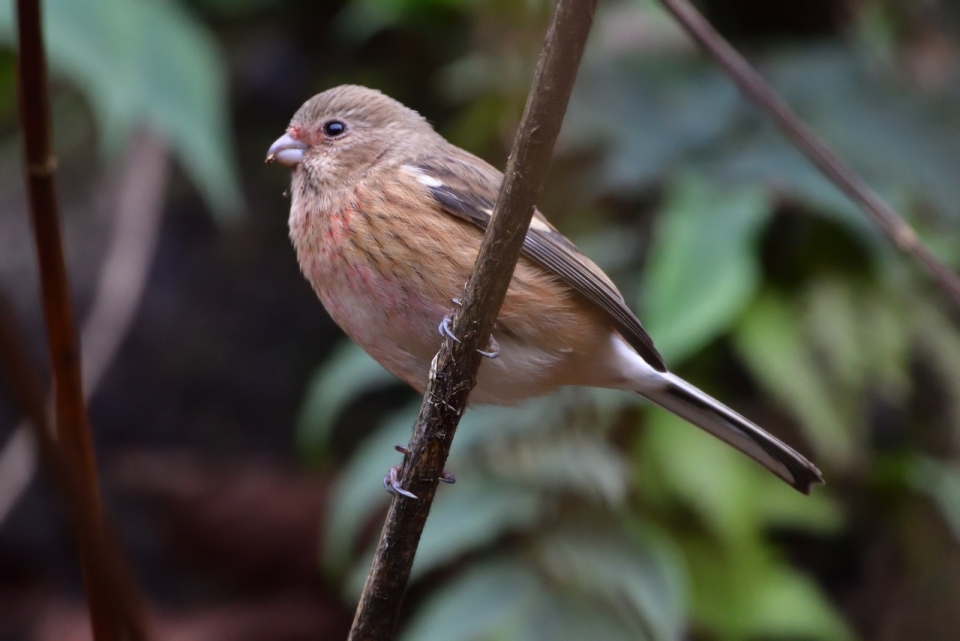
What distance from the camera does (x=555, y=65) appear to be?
3.87 ft

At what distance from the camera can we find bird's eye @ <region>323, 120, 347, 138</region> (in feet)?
8.30

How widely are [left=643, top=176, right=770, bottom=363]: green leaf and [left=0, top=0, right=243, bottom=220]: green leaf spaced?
6.92ft

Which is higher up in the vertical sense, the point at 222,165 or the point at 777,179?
the point at 777,179

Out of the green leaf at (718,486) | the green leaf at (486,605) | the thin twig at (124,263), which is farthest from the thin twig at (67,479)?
the thin twig at (124,263)

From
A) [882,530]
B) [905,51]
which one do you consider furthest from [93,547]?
[905,51]

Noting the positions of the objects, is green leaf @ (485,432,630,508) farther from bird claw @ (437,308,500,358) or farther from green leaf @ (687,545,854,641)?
bird claw @ (437,308,500,358)

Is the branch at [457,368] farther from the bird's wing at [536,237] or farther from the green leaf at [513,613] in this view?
the green leaf at [513,613]

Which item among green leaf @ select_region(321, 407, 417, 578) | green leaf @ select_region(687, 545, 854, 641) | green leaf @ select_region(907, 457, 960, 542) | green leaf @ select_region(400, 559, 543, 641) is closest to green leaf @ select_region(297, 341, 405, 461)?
green leaf @ select_region(321, 407, 417, 578)

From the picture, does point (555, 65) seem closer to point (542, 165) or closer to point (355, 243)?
point (542, 165)

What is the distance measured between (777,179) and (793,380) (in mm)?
852

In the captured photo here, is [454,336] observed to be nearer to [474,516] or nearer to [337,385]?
[474,516]

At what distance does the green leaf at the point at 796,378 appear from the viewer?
12.2 feet

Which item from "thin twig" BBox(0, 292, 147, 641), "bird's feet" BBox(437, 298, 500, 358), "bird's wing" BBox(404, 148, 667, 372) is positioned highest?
"bird's wing" BBox(404, 148, 667, 372)

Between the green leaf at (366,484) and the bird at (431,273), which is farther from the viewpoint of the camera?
the green leaf at (366,484)
